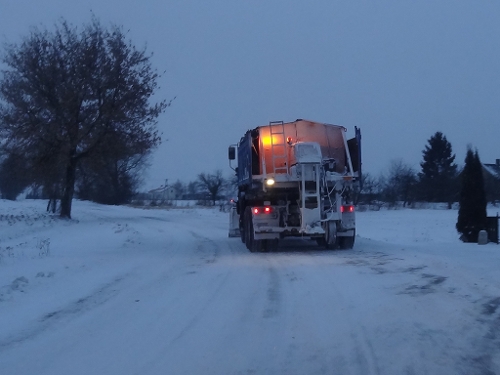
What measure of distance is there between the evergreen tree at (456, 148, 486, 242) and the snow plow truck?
723 centimetres

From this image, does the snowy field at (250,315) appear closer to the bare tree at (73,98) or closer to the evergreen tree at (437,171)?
the bare tree at (73,98)

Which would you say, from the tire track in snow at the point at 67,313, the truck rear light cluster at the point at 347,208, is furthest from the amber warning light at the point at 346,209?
the tire track in snow at the point at 67,313

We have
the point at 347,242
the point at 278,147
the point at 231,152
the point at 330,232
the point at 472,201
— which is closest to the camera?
the point at 330,232

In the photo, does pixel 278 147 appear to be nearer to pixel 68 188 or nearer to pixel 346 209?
pixel 346 209

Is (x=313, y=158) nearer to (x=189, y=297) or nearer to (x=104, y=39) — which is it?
(x=189, y=297)

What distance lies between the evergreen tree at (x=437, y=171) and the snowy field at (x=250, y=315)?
51.8 meters

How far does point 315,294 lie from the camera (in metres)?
10.4

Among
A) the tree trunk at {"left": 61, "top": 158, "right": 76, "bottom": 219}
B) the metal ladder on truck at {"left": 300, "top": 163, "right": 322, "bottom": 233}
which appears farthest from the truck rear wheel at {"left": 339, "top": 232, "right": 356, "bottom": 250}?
the tree trunk at {"left": 61, "top": 158, "right": 76, "bottom": 219}

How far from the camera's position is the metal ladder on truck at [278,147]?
1747 cm

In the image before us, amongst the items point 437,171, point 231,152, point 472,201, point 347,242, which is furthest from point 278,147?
point 437,171

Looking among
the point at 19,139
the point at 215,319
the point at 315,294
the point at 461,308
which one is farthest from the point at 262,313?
the point at 19,139

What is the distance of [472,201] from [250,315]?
55.4 feet

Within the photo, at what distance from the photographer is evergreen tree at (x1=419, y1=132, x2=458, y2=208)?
65.8 metres

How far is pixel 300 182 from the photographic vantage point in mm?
16969
